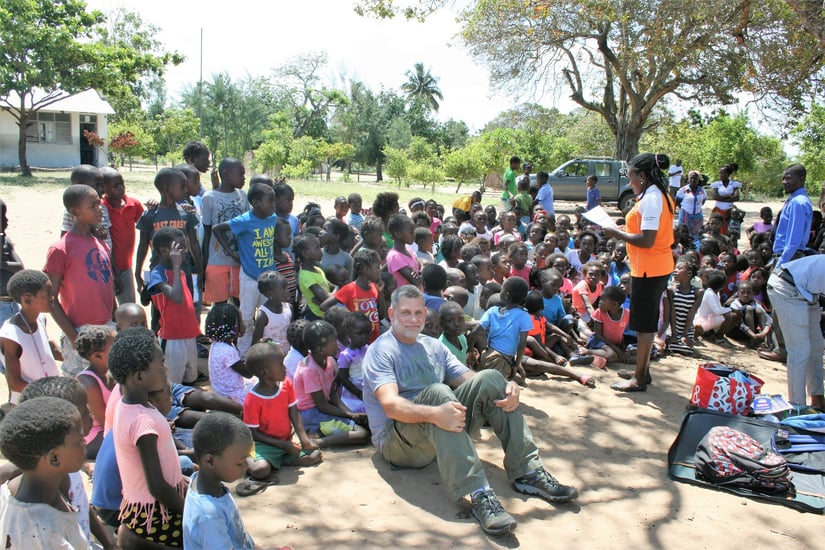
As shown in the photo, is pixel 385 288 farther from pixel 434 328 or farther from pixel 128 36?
pixel 128 36

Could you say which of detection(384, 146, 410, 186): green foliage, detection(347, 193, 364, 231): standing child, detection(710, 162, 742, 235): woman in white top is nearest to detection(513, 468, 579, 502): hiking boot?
detection(347, 193, 364, 231): standing child

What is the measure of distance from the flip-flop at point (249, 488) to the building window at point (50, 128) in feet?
99.9

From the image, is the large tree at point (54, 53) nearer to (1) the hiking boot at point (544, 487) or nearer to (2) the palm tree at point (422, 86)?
(1) the hiking boot at point (544, 487)

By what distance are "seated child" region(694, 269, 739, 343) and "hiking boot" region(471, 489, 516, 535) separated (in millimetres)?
→ 4717

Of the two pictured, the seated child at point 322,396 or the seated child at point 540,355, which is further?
the seated child at point 540,355

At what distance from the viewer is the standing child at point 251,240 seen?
5.20 meters

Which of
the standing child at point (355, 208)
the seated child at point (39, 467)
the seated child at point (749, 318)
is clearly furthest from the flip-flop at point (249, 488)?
the seated child at point (749, 318)

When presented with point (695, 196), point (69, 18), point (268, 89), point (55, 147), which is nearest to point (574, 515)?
point (695, 196)

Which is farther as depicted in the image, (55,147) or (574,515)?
(55,147)

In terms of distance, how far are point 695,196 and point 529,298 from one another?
675 cm

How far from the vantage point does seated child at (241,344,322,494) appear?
356 centimetres

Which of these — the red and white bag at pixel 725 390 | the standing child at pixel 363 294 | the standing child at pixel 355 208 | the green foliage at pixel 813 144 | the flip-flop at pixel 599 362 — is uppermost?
the green foliage at pixel 813 144

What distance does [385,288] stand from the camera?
5.20 metres

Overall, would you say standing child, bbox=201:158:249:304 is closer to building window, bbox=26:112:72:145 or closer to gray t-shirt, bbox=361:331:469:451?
gray t-shirt, bbox=361:331:469:451
